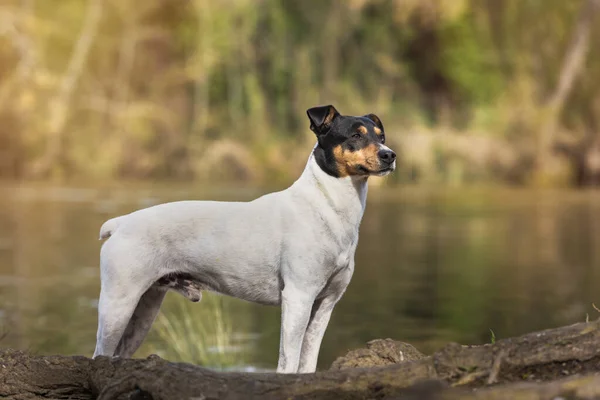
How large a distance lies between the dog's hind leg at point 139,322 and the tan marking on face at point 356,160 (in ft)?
4.71

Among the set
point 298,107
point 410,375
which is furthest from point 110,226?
point 298,107

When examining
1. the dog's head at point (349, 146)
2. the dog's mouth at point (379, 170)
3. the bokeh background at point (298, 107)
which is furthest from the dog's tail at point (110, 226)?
the bokeh background at point (298, 107)

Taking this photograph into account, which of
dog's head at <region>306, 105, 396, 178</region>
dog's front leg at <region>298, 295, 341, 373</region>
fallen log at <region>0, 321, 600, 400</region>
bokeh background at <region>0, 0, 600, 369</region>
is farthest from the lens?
bokeh background at <region>0, 0, 600, 369</region>

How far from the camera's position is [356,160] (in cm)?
612

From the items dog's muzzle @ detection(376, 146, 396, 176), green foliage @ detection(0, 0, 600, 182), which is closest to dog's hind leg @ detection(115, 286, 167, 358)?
dog's muzzle @ detection(376, 146, 396, 176)

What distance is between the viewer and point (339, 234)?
20.3ft

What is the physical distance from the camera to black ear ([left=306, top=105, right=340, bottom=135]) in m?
6.24

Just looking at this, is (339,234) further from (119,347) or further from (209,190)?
(209,190)

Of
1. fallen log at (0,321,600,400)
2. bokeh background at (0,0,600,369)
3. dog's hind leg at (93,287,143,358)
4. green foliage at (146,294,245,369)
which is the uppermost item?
bokeh background at (0,0,600,369)

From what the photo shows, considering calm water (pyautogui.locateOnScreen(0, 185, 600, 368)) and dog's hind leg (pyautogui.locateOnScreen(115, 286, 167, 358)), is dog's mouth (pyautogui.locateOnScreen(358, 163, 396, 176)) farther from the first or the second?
calm water (pyautogui.locateOnScreen(0, 185, 600, 368))

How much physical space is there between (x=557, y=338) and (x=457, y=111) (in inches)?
1525

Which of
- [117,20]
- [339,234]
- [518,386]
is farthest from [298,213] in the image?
[117,20]

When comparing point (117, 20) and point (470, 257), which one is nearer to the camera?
point (470, 257)

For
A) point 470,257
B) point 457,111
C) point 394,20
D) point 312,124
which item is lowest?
point 470,257
